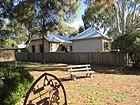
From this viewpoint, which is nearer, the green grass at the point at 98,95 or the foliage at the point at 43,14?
the green grass at the point at 98,95

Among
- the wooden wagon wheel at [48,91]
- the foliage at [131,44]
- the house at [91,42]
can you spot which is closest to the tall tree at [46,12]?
the house at [91,42]

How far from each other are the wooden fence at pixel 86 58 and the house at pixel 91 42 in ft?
13.4

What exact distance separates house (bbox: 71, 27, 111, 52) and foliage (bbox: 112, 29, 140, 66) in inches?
317

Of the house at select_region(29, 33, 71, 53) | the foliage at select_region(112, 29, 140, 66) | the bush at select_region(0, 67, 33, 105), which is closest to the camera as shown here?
the bush at select_region(0, 67, 33, 105)

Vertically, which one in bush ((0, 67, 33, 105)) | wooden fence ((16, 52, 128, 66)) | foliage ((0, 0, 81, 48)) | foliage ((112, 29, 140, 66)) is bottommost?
bush ((0, 67, 33, 105))

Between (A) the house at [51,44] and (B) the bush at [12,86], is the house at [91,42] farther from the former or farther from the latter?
(B) the bush at [12,86]

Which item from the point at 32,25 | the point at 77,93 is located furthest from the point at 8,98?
the point at 32,25

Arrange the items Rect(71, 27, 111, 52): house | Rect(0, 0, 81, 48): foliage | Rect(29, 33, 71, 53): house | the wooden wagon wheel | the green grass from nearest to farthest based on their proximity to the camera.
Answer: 1. the wooden wagon wheel
2. the green grass
3. Rect(0, 0, 81, 48): foliage
4. Rect(71, 27, 111, 52): house
5. Rect(29, 33, 71, 53): house

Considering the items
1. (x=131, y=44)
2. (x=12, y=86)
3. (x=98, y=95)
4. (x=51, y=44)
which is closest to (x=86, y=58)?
(x=131, y=44)

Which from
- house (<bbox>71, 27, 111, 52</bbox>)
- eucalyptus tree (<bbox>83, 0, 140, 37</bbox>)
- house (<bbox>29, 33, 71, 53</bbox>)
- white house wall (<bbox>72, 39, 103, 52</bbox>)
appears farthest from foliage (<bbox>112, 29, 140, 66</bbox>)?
house (<bbox>29, 33, 71, 53</bbox>)

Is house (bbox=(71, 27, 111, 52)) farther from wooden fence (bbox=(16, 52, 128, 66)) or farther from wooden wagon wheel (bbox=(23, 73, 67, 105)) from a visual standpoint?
wooden wagon wheel (bbox=(23, 73, 67, 105))

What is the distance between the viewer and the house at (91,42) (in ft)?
89.1

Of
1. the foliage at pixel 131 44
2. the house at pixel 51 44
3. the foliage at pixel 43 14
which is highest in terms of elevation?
the foliage at pixel 43 14

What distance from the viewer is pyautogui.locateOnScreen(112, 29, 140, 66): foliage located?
17.1m
